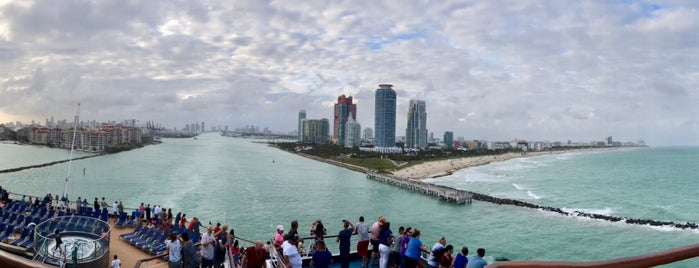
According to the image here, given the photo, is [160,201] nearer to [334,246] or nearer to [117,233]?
[334,246]

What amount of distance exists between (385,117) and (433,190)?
95.9 m

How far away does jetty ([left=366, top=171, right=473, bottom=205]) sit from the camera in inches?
1651

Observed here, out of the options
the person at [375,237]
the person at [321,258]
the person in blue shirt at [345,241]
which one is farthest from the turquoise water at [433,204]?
the person at [321,258]

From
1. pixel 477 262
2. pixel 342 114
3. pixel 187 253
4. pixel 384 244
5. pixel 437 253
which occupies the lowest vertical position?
pixel 187 253

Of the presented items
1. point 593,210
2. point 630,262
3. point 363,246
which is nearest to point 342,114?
point 593,210

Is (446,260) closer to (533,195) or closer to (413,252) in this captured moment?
(413,252)

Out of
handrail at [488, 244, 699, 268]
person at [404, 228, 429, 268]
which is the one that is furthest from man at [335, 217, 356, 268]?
handrail at [488, 244, 699, 268]

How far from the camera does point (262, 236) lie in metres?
24.5

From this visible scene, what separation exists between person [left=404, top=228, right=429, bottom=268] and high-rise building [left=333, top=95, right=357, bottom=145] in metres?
166

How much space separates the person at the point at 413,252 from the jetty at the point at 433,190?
118 ft

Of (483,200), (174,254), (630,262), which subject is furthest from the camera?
(483,200)

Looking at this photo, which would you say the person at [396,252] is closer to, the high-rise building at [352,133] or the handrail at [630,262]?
the handrail at [630,262]

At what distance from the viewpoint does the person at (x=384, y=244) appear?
709 cm

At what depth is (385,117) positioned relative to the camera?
469ft
